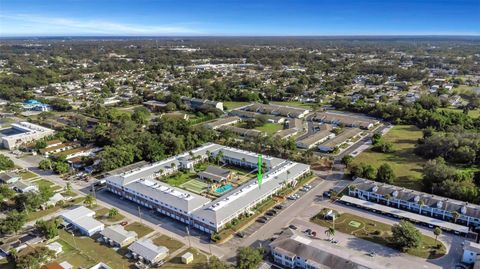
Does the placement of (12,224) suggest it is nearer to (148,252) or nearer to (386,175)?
(148,252)

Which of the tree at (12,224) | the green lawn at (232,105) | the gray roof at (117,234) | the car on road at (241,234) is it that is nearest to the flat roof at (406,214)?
the car on road at (241,234)

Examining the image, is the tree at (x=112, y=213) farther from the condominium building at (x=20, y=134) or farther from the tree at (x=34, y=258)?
the condominium building at (x=20, y=134)

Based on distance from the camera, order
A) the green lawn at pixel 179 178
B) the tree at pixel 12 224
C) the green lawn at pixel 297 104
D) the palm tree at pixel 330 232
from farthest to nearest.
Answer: the green lawn at pixel 297 104 → the green lawn at pixel 179 178 → the tree at pixel 12 224 → the palm tree at pixel 330 232

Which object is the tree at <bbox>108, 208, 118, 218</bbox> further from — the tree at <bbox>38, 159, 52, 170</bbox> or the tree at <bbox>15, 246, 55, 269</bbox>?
the tree at <bbox>38, 159, 52, 170</bbox>

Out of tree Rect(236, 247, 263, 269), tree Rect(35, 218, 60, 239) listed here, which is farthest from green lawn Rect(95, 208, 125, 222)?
tree Rect(236, 247, 263, 269)

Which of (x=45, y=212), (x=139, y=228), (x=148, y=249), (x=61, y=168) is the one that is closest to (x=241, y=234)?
(x=148, y=249)

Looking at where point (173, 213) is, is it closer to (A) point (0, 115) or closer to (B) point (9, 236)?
(B) point (9, 236)
